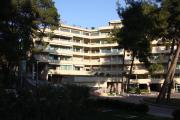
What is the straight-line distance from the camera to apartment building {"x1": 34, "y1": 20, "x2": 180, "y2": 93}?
98.6 m

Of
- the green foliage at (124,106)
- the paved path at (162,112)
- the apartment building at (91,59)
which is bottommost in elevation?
the paved path at (162,112)

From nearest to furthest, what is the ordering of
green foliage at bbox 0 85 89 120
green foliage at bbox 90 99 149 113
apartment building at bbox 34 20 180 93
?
green foliage at bbox 0 85 89 120 < green foliage at bbox 90 99 149 113 < apartment building at bbox 34 20 180 93

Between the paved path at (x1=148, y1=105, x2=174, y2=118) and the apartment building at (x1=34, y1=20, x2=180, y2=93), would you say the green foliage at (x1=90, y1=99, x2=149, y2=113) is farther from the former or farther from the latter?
the apartment building at (x1=34, y1=20, x2=180, y2=93)

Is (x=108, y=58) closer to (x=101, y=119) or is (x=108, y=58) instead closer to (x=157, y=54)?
(x=157, y=54)

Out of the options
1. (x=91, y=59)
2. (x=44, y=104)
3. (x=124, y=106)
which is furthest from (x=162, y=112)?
(x=91, y=59)

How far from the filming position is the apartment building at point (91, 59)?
98562 millimetres

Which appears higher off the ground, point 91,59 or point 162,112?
point 91,59

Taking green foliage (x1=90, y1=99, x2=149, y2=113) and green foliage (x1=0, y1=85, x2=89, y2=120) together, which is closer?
green foliage (x1=0, y1=85, x2=89, y2=120)

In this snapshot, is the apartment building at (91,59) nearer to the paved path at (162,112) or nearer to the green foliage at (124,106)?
the paved path at (162,112)

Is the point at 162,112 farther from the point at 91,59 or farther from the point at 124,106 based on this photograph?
the point at 91,59

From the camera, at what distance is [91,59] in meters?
122

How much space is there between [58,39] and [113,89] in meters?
23.7

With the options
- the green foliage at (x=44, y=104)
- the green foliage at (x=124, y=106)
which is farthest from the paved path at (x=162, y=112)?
the green foliage at (x=44, y=104)

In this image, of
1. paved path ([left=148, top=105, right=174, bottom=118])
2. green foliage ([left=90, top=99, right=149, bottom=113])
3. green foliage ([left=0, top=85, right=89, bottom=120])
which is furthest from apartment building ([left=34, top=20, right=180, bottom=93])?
green foliage ([left=0, top=85, right=89, bottom=120])
